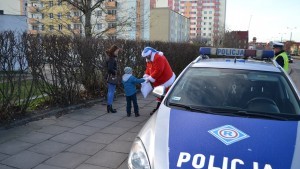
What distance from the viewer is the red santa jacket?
6.65 m

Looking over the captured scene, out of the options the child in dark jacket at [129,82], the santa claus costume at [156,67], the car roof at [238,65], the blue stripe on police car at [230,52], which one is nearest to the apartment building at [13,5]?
the child in dark jacket at [129,82]

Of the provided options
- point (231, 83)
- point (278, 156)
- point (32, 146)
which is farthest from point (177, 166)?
point (32, 146)

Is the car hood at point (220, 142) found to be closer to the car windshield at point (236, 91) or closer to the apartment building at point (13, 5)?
the car windshield at point (236, 91)

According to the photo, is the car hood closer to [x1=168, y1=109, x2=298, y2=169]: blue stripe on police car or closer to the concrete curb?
[x1=168, y1=109, x2=298, y2=169]: blue stripe on police car

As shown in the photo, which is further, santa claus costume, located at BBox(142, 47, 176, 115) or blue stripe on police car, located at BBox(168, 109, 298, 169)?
santa claus costume, located at BBox(142, 47, 176, 115)

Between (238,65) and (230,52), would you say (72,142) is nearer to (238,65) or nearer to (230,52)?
(238,65)

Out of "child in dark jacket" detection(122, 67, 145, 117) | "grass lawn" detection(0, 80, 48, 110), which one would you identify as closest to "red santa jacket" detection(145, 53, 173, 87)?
"child in dark jacket" detection(122, 67, 145, 117)

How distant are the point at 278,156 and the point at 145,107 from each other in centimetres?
565

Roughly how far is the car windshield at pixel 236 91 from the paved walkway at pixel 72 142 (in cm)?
137

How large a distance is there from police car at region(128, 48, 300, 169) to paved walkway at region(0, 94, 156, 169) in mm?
1327

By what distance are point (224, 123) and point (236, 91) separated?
913mm

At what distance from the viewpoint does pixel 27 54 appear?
5.85m

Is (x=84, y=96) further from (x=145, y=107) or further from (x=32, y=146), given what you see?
(x=32, y=146)

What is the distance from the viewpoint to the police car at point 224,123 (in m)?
2.46
